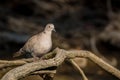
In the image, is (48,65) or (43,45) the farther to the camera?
(43,45)

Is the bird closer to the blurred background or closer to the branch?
the branch

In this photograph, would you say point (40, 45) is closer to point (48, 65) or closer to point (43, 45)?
point (43, 45)

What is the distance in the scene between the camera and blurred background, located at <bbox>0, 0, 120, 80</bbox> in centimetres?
1376

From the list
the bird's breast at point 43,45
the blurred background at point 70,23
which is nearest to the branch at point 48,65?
the bird's breast at point 43,45

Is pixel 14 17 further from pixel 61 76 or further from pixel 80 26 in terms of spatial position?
pixel 61 76

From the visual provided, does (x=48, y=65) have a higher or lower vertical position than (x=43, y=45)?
lower

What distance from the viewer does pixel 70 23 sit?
15875 mm

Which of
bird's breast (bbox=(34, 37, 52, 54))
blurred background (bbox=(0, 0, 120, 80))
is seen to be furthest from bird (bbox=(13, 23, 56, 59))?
blurred background (bbox=(0, 0, 120, 80))

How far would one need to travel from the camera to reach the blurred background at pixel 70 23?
45.1 feet

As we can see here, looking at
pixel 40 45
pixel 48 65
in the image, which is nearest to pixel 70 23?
pixel 40 45

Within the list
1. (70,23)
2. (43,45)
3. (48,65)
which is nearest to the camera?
(48,65)

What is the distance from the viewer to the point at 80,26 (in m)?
15.6

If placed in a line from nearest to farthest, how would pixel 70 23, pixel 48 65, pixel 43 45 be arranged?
pixel 48 65, pixel 43 45, pixel 70 23

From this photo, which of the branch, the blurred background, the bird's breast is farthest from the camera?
the blurred background
